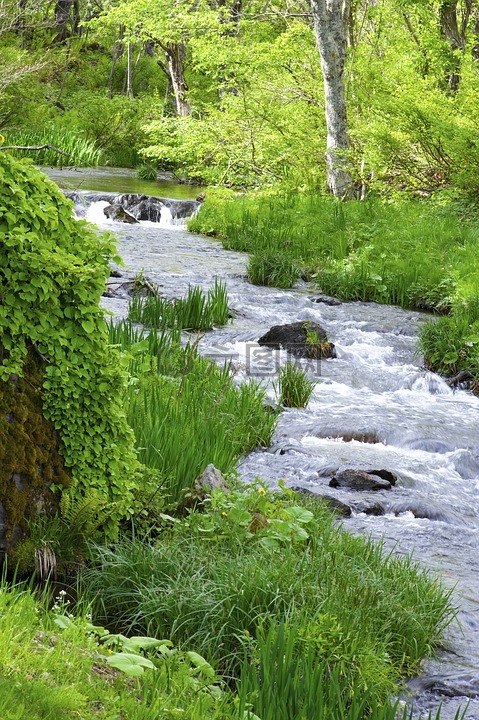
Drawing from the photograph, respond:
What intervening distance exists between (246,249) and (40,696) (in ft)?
42.3

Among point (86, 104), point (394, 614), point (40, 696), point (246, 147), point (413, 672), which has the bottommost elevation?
point (413, 672)

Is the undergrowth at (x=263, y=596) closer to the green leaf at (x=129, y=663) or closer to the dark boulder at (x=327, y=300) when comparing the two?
the green leaf at (x=129, y=663)

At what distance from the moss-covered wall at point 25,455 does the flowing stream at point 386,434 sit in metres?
1.84

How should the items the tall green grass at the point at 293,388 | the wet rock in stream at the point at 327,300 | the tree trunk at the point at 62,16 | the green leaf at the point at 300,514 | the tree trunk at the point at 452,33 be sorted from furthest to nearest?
the tree trunk at the point at 62,16 → the tree trunk at the point at 452,33 → the wet rock in stream at the point at 327,300 → the tall green grass at the point at 293,388 → the green leaf at the point at 300,514

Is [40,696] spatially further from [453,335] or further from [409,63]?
[409,63]

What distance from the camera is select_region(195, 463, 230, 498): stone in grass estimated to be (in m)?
4.43

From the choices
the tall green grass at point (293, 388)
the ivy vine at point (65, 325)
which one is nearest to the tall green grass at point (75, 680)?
the ivy vine at point (65, 325)

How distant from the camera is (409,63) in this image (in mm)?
17453

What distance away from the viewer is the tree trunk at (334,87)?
15.8m

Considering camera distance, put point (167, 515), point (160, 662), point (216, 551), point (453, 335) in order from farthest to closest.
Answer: point (453, 335), point (167, 515), point (216, 551), point (160, 662)

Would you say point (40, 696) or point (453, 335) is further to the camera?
point (453, 335)

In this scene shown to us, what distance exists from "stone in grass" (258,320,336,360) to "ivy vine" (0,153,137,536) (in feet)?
18.2

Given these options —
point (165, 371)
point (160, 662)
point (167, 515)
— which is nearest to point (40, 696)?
point (160, 662)

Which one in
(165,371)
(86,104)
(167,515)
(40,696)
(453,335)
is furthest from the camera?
(86,104)
